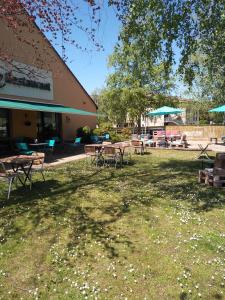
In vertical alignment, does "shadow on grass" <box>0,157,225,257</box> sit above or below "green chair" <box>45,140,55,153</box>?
below

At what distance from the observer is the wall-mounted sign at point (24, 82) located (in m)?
15.7

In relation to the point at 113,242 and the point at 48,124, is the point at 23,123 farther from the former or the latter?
the point at 113,242

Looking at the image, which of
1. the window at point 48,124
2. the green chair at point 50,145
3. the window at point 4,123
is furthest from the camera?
the window at point 48,124

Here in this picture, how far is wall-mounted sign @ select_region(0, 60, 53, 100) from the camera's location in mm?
15672

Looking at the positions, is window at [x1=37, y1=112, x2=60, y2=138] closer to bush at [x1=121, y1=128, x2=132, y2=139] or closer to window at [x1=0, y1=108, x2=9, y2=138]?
window at [x1=0, y1=108, x2=9, y2=138]

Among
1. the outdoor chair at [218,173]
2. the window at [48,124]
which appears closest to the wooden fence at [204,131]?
the window at [48,124]

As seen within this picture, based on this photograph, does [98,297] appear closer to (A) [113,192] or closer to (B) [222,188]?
(A) [113,192]

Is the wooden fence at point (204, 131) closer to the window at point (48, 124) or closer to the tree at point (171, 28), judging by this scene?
the window at point (48, 124)

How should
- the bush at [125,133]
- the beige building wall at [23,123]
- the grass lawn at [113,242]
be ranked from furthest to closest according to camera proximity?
1. the bush at [125,133]
2. the beige building wall at [23,123]
3. the grass lawn at [113,242]

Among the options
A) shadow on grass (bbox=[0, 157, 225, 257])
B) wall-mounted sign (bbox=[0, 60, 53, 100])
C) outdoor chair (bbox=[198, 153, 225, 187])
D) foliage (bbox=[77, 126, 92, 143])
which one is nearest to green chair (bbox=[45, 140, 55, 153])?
wall-mounted sign (bbox=[0, 60, 53, 100])

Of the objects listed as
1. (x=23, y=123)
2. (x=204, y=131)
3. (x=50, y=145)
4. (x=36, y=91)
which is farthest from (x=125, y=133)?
(x=50, y=145)

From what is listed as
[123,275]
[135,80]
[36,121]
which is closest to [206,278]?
[123,275]

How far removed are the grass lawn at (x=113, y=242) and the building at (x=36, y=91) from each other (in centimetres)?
797

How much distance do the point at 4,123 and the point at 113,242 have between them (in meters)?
13.9
